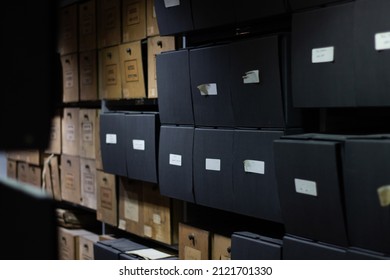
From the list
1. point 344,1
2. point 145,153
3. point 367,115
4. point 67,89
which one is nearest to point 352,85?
point 344,1

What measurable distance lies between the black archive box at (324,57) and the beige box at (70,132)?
1887mm

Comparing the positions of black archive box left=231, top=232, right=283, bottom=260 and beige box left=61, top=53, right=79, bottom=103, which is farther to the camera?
beige box left=61, top=53, right=79, bottom=103

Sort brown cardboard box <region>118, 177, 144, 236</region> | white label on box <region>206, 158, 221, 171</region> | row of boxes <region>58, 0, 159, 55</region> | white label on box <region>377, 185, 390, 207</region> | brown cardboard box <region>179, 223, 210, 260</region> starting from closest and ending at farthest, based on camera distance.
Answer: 1. white label on box <region>377, 185, 390, 207</region>
2. white label on box <region>206, 158, 221, 171</region>
3. brown cardboard box <region>179, 223, 210, 260</region>
4. row of boxes <region>58, 0, 159, 55</region>
5. brown cardboard box <region>118, 177, 144, 236</region>

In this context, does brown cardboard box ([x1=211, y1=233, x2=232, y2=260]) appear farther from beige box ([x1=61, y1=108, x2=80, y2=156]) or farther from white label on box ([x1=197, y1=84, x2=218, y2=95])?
beige box ([x1=61, y1=108, x2=80, y2=156])

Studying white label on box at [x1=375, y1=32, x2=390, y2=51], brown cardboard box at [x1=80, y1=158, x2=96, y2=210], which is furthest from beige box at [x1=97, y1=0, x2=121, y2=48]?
white label on box at [x1=375, y1=32, x2=390, y2=51]

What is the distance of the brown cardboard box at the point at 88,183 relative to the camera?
2.97 m

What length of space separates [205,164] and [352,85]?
2.32 feet

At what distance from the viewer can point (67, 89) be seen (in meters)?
3.20

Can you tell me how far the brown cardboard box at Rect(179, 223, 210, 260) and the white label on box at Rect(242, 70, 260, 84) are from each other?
622mm

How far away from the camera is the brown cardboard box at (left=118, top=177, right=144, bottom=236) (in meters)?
2.51

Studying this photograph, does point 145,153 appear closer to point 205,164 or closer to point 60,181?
point 205,164

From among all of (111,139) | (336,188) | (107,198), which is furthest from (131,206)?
(336,188)

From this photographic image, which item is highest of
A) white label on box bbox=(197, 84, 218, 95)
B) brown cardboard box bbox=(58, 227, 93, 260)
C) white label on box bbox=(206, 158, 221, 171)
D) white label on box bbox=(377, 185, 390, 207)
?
white label on box bbox=(197, 84, 218, 95)

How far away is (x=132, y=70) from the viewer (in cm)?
250
